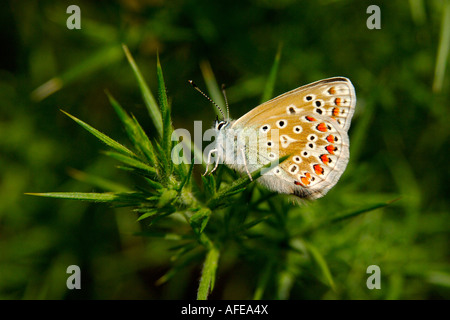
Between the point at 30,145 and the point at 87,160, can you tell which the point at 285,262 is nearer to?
the point at 87,160

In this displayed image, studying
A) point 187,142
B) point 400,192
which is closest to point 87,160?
point 187,142

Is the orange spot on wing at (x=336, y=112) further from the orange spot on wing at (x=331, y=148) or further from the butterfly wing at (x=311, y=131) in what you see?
the orange spot on wing at (x=331, y=148)

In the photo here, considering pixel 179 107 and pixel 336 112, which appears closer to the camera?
pixel 336 112

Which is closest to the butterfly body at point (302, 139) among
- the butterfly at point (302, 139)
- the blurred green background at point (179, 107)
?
the butterfly at point (302, 139)

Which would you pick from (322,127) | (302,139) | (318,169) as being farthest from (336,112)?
(318,169)

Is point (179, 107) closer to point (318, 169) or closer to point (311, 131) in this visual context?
point (311, 131)
